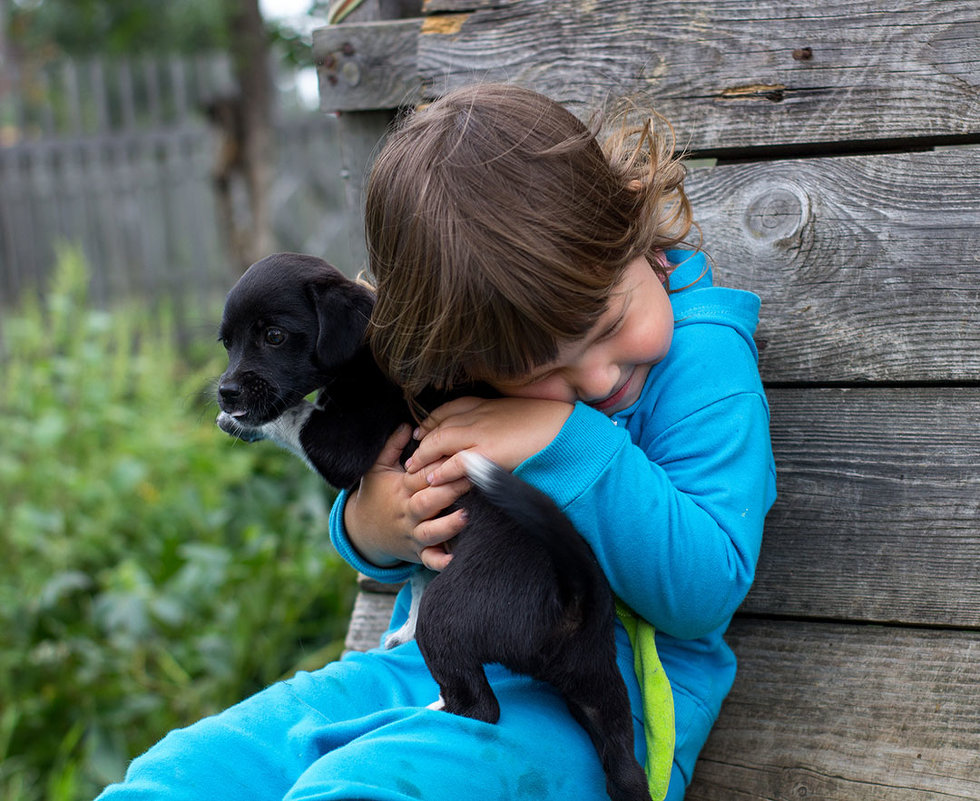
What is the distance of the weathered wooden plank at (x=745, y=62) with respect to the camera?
173 cm

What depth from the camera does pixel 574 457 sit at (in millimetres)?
1562

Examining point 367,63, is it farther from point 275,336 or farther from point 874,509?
point 874,509

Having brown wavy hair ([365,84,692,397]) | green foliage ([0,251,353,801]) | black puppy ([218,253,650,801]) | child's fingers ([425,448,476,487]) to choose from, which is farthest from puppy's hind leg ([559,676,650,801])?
green foliage ([0,251,353,801])

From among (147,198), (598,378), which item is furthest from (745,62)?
(147,198)

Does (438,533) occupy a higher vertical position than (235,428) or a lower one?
lower

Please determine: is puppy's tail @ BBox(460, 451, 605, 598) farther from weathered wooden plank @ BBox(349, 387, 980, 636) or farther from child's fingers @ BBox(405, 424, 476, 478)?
weathered wooden plank @ BBox(349, 387, 980, 636)

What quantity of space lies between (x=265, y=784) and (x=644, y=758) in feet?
2.07

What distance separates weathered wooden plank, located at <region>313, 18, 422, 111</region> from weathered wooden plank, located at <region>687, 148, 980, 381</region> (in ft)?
2.42

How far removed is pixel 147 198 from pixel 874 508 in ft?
32.3

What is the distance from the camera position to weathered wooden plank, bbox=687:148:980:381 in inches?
67.7

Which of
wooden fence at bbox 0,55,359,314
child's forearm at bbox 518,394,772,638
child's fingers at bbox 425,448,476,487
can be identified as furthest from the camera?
wooden fence at bbox 0,55,359,314

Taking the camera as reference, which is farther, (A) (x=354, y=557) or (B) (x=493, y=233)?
(A) (x=354, y=557)

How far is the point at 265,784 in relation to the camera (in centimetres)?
161

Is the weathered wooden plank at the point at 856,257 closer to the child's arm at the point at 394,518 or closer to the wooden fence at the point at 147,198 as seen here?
the child's arm at the point at 394,518
